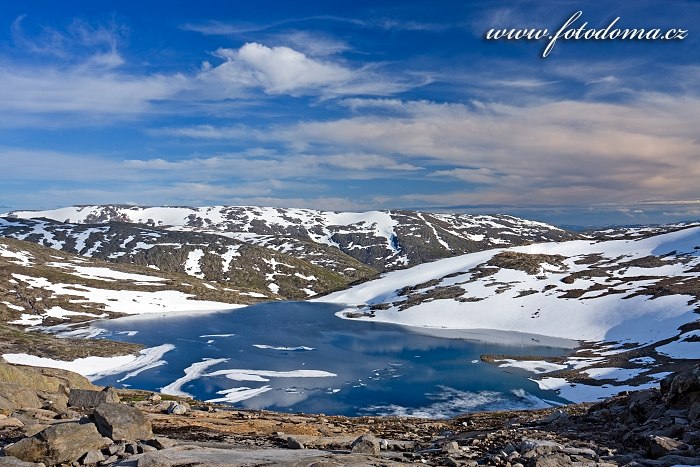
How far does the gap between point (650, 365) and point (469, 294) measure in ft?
245

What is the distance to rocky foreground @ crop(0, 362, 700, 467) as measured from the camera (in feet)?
50.3

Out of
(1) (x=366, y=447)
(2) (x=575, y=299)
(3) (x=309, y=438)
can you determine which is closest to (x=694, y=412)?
(1) (x=366, y=447)

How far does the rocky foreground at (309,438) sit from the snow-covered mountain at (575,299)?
4125 centimetres

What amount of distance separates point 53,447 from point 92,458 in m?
1.22

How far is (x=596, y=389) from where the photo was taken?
60781 millimetres

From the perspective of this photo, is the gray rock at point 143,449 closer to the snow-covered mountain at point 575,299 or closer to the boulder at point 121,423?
the boulder at point 121,423

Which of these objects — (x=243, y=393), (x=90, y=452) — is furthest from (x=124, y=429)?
(x=243, y=393)

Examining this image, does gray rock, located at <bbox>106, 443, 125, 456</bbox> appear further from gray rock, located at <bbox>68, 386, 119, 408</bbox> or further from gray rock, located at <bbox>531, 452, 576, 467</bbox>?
gray rock, located at <bbox>531, 452, 576, 467</bbox>

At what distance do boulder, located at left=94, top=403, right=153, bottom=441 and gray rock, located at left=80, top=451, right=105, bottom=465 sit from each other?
6.35 feet

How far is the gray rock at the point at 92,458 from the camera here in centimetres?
1527

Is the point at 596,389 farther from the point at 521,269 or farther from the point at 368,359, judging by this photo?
the point at 521,269

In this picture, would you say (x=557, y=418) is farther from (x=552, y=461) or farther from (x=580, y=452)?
(x=552, y=461)

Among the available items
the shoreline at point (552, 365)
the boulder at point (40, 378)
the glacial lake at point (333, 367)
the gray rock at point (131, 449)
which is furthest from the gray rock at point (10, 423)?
the shoreline at point (552, 365)

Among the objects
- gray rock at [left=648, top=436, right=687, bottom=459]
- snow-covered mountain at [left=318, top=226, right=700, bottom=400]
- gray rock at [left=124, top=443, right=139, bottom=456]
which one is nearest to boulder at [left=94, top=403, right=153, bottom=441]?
gray rock at [left=124, top=443, right=139, bottom=456]
